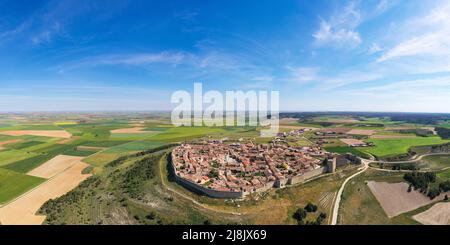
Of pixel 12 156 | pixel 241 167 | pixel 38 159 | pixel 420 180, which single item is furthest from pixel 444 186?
pixel 12 156

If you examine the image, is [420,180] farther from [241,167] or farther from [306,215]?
[241,167]

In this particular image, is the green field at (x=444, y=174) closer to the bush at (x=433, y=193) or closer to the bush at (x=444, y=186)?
the bush at (x=444, y=186)

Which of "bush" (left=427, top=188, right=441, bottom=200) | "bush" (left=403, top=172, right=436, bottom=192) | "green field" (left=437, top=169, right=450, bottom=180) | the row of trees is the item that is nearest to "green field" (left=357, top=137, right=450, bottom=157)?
"green field" (left=437, top=169, right=450, bottom=180)

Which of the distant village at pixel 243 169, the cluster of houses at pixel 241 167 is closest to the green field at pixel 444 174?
the distant village at pixel 243 169
